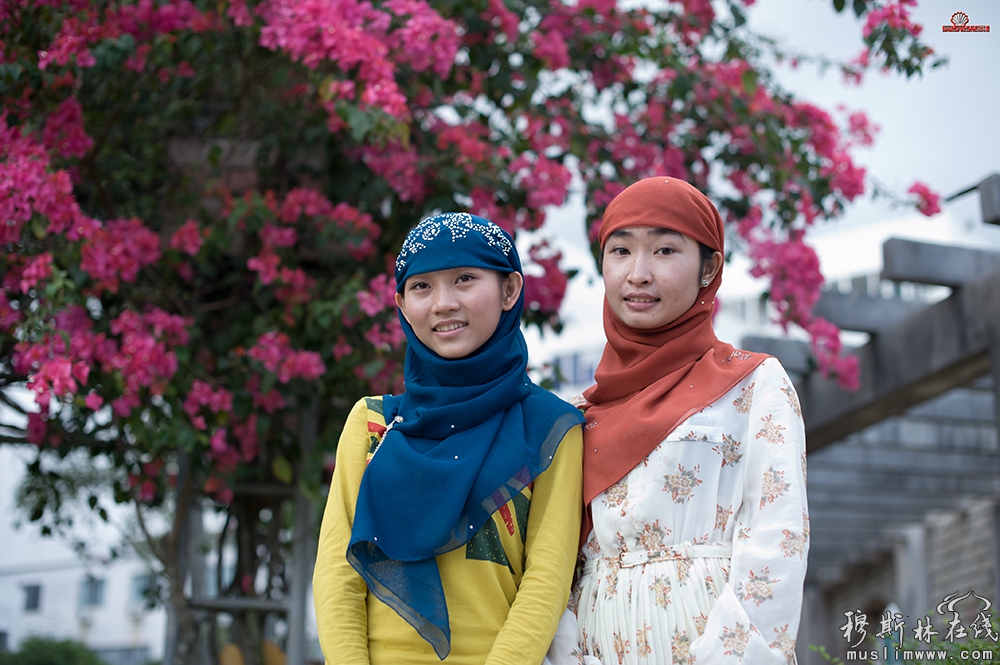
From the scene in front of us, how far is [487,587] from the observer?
1691 millimetres

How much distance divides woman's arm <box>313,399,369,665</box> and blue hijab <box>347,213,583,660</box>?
60 mm

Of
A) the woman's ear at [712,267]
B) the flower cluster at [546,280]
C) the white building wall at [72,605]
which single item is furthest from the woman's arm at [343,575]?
the white building wall at [72,605]

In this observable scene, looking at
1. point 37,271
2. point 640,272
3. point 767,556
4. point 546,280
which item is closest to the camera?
point 767,556

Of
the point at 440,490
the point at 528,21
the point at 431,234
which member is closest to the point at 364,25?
the point at 528,21

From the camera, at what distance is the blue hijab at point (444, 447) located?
1.64m

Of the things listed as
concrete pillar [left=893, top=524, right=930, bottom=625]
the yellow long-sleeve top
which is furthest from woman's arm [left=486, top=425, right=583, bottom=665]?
concrete pillar [left=893, top=524, right=930, bottom=625]

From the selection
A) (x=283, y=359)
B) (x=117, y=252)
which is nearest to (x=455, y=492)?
(x=283, y=359)

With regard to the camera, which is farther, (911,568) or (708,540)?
(911,568)

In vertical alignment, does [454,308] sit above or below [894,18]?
below

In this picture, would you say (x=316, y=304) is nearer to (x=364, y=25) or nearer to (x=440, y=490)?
(x=364, y=25)

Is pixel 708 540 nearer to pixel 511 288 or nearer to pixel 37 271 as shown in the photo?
pixel 511 288

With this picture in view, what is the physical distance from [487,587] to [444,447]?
26cm

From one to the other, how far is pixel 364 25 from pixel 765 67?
6.01 ft

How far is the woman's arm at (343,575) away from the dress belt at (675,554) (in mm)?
477
